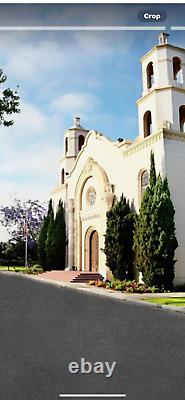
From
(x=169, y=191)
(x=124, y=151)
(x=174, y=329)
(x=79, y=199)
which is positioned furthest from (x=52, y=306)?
(x=79, y=199)

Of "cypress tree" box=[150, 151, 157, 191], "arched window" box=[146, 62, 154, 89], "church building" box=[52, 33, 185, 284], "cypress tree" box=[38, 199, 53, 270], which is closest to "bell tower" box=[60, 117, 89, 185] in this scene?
"church building" box=[52, 33, 185, 284]

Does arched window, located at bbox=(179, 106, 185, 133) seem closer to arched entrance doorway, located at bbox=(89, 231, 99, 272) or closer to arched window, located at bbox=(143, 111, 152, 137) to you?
arched window, located at bbox=(143, 111, 152, 137)

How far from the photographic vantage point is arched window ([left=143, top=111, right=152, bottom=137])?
1823cm

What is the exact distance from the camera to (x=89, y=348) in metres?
5.02

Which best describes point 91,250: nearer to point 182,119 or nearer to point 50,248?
point 50,248

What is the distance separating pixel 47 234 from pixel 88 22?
939 inches

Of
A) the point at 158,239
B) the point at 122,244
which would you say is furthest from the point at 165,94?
the point at 122,244

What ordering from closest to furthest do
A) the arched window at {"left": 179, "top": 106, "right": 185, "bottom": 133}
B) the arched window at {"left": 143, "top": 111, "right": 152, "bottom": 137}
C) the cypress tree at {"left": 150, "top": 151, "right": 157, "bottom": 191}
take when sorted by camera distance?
the cypress tree at {"left": 150, "top": 151, "right": 157, "bottom": 191} < the arched window at {"left": 179, "top": 106, "right": 185, "bottom": 133} < the arched window at {"left": 143, "top": 111, "right": 152, "bottom": 137}

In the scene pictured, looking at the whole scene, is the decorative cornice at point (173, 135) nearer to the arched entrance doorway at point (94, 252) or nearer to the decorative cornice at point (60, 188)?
the arched entrance doorway at point (94, 252)

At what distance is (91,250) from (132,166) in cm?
709

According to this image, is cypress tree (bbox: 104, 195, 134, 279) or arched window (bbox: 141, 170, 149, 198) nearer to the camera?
cypress tree (bbox: 104, 195, 134, 279)

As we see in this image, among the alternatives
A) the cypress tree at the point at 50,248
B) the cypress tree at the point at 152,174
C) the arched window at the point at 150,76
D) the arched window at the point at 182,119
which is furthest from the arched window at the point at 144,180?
the cypress tree at the point at 50,248

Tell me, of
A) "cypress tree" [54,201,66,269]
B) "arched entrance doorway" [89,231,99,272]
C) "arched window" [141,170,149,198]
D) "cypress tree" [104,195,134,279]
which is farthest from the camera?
"cypress tree" [54,201,66,269]

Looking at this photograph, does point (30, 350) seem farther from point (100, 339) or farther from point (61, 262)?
point (61, 262)
